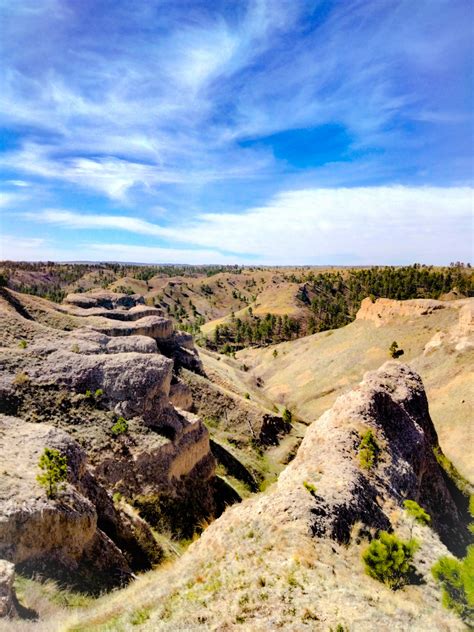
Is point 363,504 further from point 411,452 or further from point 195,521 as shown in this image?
point 195,521

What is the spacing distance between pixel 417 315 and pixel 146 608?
85.2 metres

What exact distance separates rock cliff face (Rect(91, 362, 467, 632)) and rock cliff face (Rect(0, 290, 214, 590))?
4.31m

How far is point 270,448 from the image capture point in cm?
4781

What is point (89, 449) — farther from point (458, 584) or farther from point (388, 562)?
point (458, 584)

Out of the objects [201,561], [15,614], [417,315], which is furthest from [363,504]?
[417,315]

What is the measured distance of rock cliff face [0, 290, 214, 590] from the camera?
55.3ft

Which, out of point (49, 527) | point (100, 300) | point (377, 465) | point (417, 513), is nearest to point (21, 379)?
point (49, 527)

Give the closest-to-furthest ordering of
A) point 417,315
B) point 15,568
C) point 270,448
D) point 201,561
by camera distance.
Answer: point 15,568, point 201,561, point 270,448, point 417,315

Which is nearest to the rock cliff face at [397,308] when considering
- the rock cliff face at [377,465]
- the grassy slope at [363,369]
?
the grassy slope at [363,369]

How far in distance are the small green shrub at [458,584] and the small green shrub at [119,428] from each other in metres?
21.5

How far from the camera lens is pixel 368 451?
23.3 m

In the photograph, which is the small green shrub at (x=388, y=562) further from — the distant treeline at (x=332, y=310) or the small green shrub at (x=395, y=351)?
the distant treeline at (x=332, y=310)

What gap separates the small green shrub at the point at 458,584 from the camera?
13.7 metres

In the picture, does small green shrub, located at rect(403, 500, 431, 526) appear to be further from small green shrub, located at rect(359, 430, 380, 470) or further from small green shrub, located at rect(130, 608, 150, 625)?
small green shrub, located at rect(130, 608, 150, 625)
